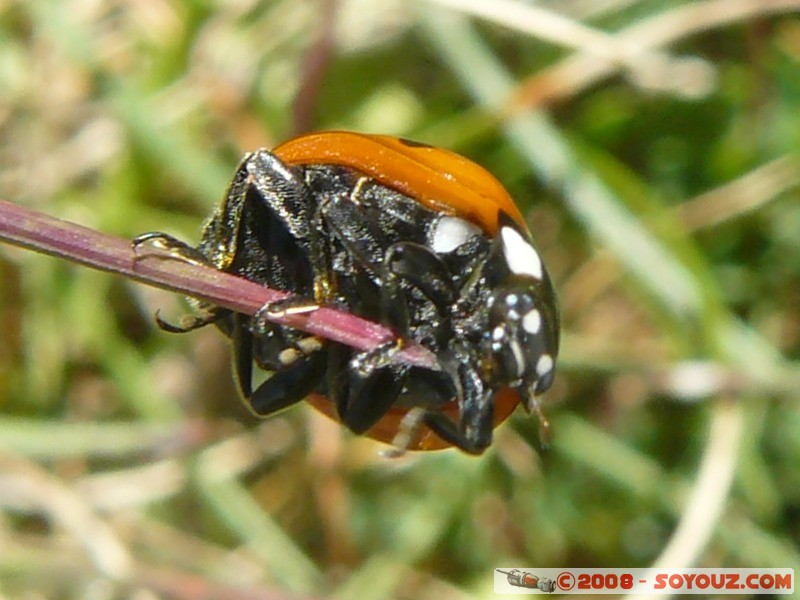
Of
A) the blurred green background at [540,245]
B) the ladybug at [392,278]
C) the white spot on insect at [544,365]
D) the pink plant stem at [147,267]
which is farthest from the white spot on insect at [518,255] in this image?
the blurred green background at [540,245]

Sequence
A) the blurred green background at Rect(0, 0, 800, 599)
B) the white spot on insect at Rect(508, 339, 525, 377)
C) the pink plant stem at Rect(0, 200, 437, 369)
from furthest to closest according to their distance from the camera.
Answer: the blurred green background at Rect(0, 0, 800, 599), the white spot on insect at Rect(508, 339, 525, 377), the pink plant stem at Rect(0, 200, 437, 369)

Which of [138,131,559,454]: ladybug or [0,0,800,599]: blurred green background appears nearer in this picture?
[138,131,559,454]: ladybug

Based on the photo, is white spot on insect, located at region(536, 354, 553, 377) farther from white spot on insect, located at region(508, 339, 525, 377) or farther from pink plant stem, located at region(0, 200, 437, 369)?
pink plant stem, located at region(0, 200, 437, 369)

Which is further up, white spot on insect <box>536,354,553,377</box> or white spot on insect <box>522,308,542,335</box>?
white spot on insect <box>522,308,542,335</box>

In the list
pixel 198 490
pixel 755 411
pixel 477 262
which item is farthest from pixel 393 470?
pixel 477 262

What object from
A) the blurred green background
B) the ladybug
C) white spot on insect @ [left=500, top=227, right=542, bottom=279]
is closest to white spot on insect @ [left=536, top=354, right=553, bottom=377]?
the ladybug

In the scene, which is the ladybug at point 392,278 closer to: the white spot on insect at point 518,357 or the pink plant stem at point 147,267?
the white spot on insect at point 518,357

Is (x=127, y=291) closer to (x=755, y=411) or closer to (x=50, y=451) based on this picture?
(x=50, y=451)
